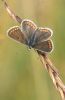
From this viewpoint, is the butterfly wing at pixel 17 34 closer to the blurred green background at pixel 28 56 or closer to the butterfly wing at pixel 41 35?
the butterfly wing at pixel 41 35

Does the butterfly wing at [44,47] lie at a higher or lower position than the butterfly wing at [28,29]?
lower

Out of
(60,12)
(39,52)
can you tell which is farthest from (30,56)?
(39,52)

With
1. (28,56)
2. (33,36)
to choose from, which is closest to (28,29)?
(33,36)

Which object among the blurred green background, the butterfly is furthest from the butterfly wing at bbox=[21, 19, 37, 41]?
the blurred green background

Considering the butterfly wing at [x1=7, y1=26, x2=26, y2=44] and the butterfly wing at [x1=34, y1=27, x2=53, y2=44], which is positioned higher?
the butterfly wing at [x1=7, y1=26, x2=26, y2=44]

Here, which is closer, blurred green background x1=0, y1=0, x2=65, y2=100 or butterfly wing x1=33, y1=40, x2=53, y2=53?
butterfly wing x1=33, y1=40, x2=53, y2=53

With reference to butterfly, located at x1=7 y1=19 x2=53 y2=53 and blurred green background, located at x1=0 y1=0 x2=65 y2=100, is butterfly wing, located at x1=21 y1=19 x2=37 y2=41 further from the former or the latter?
blurred green background, located at x1=0 y1=0 x2=65 y2=100

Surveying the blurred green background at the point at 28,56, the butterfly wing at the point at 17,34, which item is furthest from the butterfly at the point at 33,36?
the blurred green background at the point at 28,56
